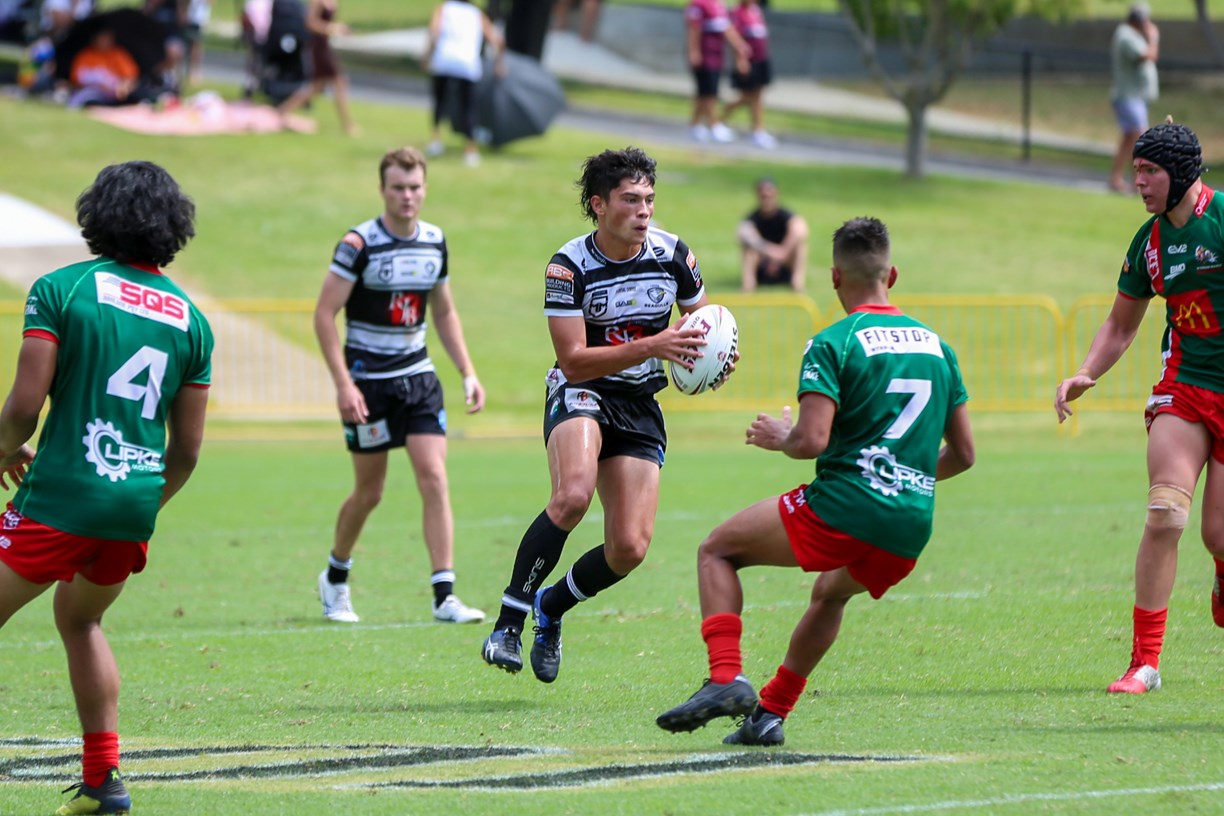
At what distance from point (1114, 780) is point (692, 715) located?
4.53ft

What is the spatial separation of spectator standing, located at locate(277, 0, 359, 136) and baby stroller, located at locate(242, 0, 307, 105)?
0.17 m

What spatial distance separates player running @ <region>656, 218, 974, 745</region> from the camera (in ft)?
18.0

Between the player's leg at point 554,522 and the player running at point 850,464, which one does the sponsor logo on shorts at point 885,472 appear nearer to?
the player running at point 850,464

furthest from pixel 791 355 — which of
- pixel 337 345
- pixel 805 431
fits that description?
pixel 805 431

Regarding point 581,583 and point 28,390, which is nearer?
point 28,390

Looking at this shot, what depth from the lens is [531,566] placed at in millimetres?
6934

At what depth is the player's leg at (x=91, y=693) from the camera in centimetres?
504

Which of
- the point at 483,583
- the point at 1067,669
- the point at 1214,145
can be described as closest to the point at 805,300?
the point at 483,583

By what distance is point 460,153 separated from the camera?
27.0 metres

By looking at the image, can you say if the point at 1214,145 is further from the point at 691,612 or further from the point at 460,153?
the point at 691,612

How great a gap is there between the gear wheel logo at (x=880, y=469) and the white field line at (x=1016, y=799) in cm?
112

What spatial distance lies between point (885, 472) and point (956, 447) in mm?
363

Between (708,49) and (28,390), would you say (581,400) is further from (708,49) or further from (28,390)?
(708,49)

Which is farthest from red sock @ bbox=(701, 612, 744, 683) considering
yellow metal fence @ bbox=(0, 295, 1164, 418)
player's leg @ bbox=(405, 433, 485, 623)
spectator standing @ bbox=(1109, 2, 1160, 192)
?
spectator standing @ bbox=(1109, 2, 1160, 192)
